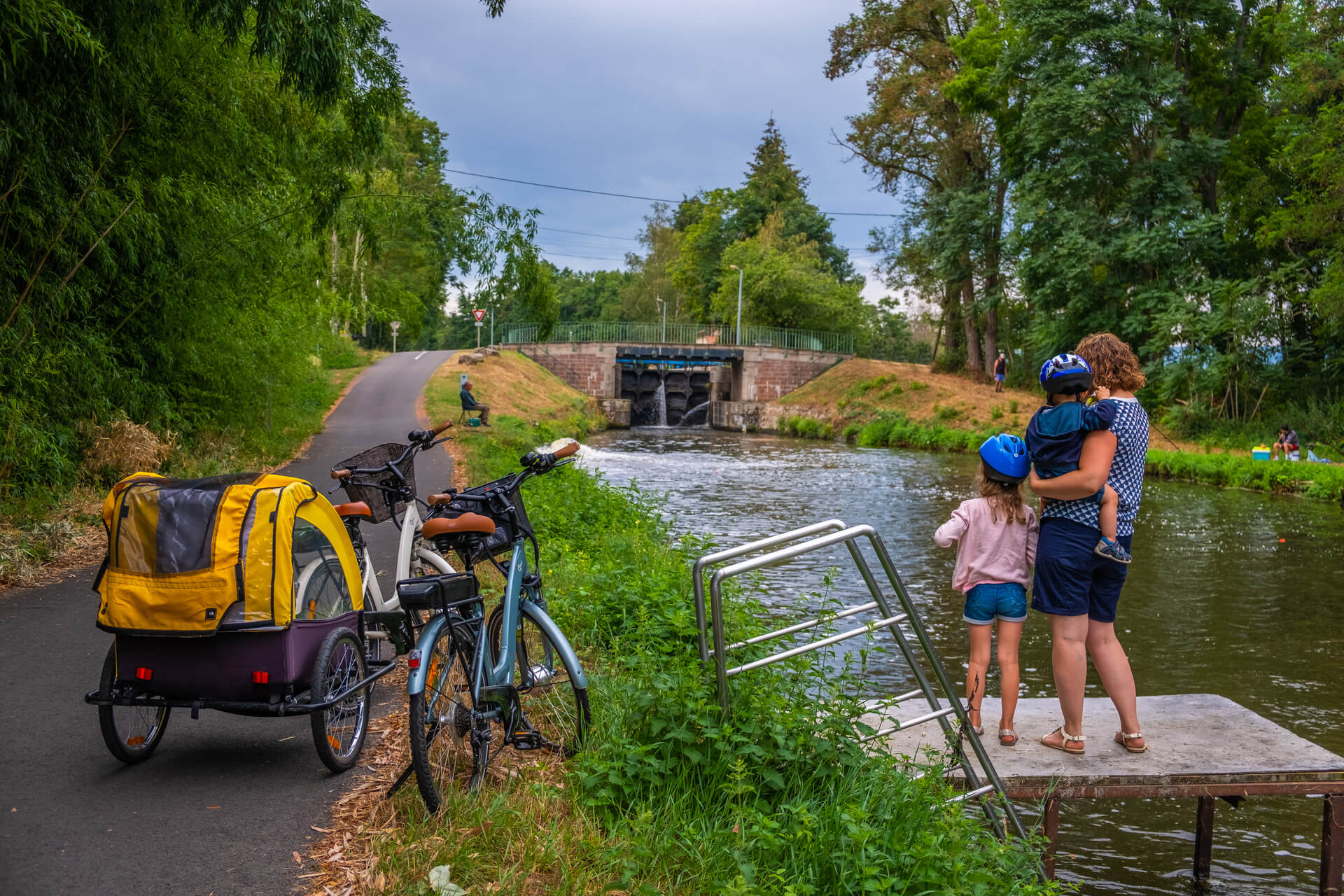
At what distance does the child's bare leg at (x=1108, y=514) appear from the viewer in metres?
4.54

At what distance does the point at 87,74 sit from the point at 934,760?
8.77 metres

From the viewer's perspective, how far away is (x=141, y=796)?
159 inches

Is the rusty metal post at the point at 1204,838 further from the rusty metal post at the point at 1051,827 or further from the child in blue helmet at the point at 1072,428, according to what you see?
the child in blue helmet at the point at 1072,428

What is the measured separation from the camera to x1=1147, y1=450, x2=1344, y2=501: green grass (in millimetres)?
20844

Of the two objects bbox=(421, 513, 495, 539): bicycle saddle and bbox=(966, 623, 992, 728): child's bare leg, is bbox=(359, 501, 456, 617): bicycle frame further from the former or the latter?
bbox=(966, 623, 992, 728): child's bare leg

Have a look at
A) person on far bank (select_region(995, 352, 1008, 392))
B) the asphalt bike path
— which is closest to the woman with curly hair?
the asphalt bike path

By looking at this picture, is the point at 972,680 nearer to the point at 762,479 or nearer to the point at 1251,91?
the point at 762,479

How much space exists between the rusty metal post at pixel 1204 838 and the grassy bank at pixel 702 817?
1.55 metres

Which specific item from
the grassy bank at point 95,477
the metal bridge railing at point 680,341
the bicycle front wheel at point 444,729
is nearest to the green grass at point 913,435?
the metal bridge railing at point 680,341

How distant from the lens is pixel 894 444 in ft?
122

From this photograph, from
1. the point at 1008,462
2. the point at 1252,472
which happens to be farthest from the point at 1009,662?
the point at 1252,472

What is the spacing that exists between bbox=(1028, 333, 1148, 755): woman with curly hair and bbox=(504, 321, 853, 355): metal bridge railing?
47731mm

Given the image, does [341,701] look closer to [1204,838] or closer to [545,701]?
[545,701]

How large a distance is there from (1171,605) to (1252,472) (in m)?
14.1
